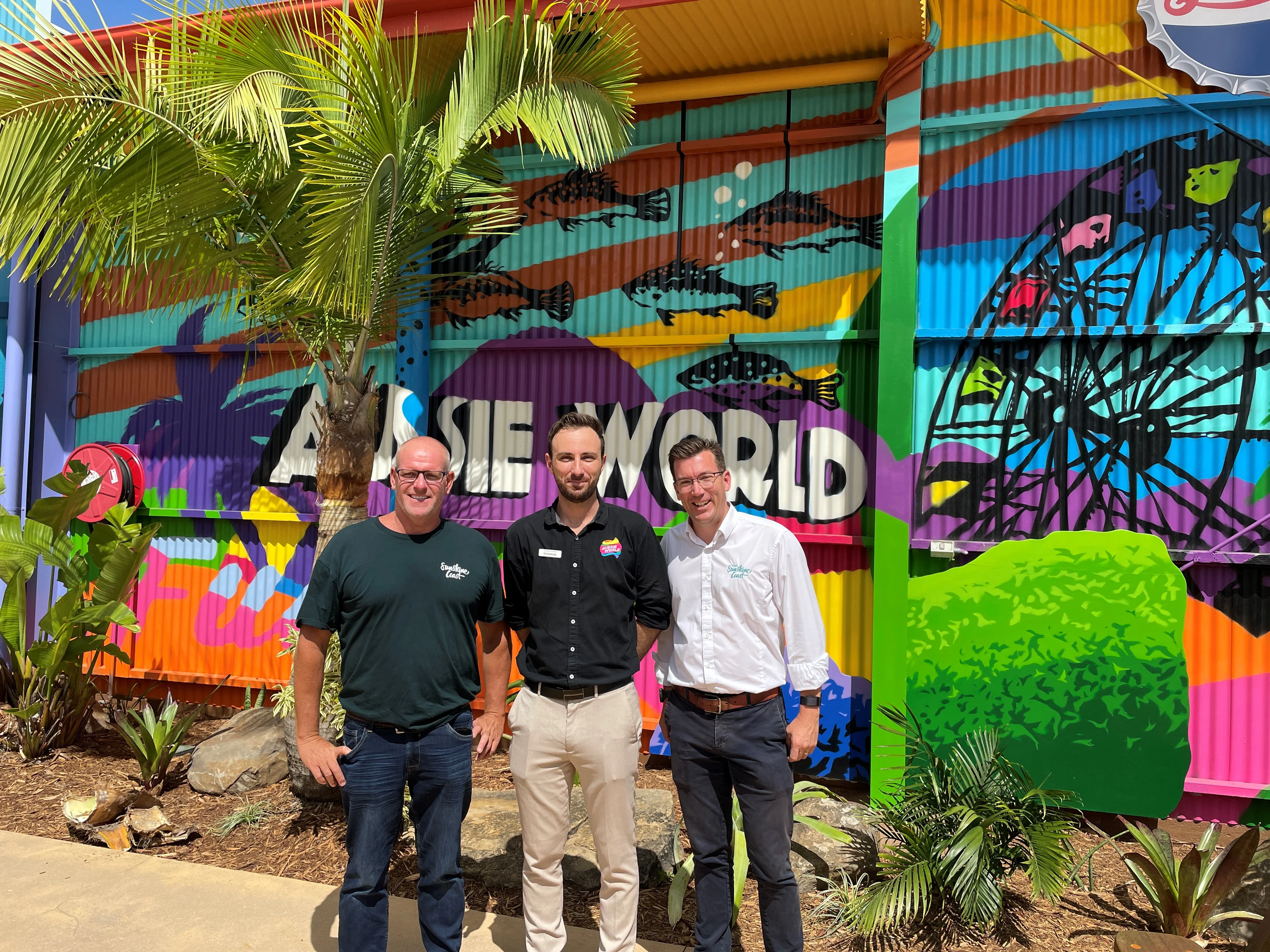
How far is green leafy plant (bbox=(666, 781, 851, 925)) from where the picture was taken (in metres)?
3.96

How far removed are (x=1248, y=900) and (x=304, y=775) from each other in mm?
4936

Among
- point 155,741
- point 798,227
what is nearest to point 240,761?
point 155,741

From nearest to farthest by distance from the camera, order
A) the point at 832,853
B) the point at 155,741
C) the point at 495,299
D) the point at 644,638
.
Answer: the point at 644,638
the point at 832,853
the point at 155,741
the point at 495,299

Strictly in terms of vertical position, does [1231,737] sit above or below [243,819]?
above

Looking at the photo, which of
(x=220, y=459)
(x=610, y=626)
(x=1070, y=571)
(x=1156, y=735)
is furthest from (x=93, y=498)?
(x=1156, y=735)

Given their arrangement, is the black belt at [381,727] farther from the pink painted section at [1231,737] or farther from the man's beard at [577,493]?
the pink painted section at [1231,737]

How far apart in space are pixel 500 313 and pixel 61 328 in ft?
14.1

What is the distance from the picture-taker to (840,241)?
19.9 feet

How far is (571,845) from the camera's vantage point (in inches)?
177

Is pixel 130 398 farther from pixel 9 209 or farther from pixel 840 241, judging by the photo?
pixel 840 241

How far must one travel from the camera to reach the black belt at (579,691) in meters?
3.28

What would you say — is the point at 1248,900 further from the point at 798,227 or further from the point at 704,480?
the point at 798,227

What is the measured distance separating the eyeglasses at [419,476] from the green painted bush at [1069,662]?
11.7ft

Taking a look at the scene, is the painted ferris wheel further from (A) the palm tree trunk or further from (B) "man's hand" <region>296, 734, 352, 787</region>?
(B) "man's hand" <region>296, 734, 352, 787</region>
